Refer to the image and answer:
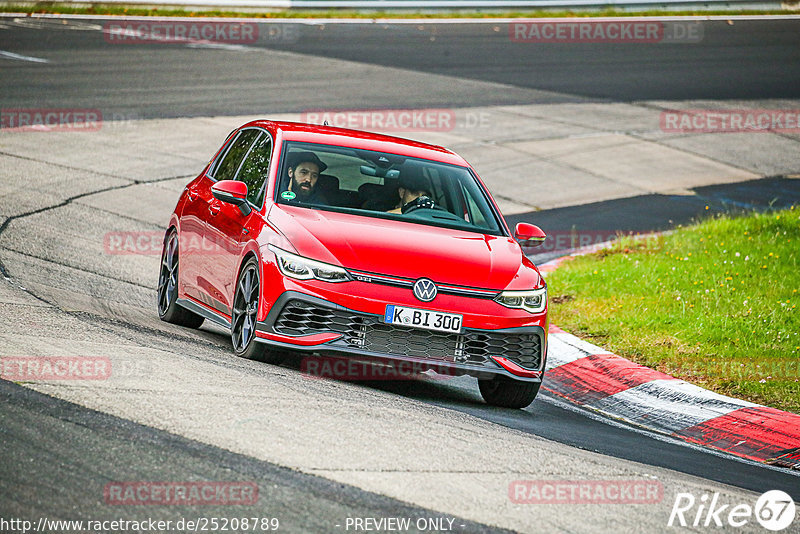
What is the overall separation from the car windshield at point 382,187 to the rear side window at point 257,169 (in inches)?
6.7

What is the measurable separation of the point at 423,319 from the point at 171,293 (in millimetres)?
3074

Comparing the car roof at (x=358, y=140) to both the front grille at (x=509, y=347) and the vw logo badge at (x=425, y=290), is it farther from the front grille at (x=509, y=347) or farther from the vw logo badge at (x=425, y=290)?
the front grille at (x=509, y=347)

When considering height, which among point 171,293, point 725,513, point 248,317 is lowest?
point 171,293

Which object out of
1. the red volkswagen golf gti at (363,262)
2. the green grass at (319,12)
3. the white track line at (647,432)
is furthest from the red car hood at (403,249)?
the green grass at (319,12)

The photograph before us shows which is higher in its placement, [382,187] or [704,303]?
[382,187]

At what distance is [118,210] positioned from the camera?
14.5 metres

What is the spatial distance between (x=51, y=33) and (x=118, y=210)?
49.8 feet

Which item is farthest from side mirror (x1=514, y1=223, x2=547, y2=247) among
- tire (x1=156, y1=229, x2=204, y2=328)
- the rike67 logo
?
the rike67 logo

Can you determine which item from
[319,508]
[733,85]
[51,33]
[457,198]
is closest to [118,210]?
[457,198]

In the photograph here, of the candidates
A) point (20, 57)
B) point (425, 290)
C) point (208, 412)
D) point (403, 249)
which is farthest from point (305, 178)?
point (20, 57)

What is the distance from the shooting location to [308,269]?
759cm

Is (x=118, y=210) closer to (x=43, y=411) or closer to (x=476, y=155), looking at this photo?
(x=476, y=155)

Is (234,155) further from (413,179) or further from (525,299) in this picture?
(525,299)

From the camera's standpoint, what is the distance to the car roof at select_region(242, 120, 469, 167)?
29.9 ft
